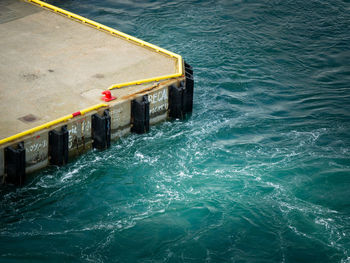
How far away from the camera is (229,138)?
36188mm

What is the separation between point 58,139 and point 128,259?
7729 millimetres

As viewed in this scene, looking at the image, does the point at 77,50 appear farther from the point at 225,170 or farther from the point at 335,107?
the point at 335,107

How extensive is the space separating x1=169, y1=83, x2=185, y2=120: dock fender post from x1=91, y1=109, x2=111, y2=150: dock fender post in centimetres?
483

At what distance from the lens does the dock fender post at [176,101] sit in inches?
1433

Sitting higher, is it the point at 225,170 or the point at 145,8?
the point at 145,8

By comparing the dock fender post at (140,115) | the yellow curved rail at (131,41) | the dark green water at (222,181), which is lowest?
the dark green water at (222,181)

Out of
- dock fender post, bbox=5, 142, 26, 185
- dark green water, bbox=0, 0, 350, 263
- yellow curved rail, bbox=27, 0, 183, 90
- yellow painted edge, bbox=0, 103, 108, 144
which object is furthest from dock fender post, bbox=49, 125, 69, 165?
yellow curved rail, bbox=27, 0, 183, 90

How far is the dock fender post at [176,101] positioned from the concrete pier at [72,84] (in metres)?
0.06

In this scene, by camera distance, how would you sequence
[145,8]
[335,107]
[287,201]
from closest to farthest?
1. [287,201]
2. [335,107]
3. [145,8]

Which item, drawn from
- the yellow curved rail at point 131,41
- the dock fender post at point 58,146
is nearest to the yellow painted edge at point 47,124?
the dock fender post at point 58,146

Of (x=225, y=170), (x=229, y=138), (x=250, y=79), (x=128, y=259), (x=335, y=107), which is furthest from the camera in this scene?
(x=250, y=79)

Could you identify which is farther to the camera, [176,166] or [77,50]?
[77,50]

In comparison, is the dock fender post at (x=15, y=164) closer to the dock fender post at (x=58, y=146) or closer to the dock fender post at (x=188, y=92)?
the dock fender post at (x=58, y=146)

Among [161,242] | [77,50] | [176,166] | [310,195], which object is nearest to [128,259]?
[161,242]
